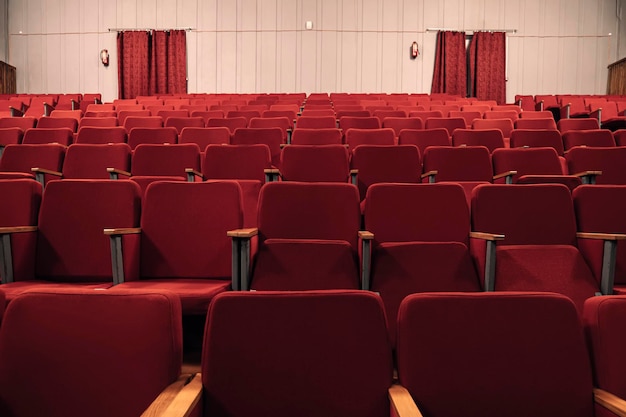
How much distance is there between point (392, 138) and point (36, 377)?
1.16 meters

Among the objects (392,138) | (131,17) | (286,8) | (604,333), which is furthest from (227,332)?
(131,17)

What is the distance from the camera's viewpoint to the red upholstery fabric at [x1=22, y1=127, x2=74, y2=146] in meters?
1.43

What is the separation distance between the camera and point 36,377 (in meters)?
0.38

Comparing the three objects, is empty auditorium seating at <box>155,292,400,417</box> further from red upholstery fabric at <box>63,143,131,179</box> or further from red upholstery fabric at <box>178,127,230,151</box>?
red upholstery fabric at <box>178,127,230,151</box>

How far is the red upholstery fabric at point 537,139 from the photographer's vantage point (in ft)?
4.59

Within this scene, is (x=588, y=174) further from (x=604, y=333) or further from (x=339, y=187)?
(x=604, y=333)

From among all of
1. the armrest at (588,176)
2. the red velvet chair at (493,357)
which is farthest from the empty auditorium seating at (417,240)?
the armrest at (588,176)

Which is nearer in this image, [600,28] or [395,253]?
[395,253]

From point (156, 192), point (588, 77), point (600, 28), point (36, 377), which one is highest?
point (600, 28)

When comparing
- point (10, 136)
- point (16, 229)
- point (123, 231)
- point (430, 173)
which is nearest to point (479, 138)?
point (430, 173)

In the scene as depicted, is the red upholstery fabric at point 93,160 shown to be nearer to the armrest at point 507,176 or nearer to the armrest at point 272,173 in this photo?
the armrest at point 272,173

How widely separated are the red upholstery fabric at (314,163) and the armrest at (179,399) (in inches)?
30.4

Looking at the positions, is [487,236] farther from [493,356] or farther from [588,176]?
[588,176]

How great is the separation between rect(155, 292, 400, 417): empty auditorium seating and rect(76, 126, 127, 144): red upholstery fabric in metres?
1.20
